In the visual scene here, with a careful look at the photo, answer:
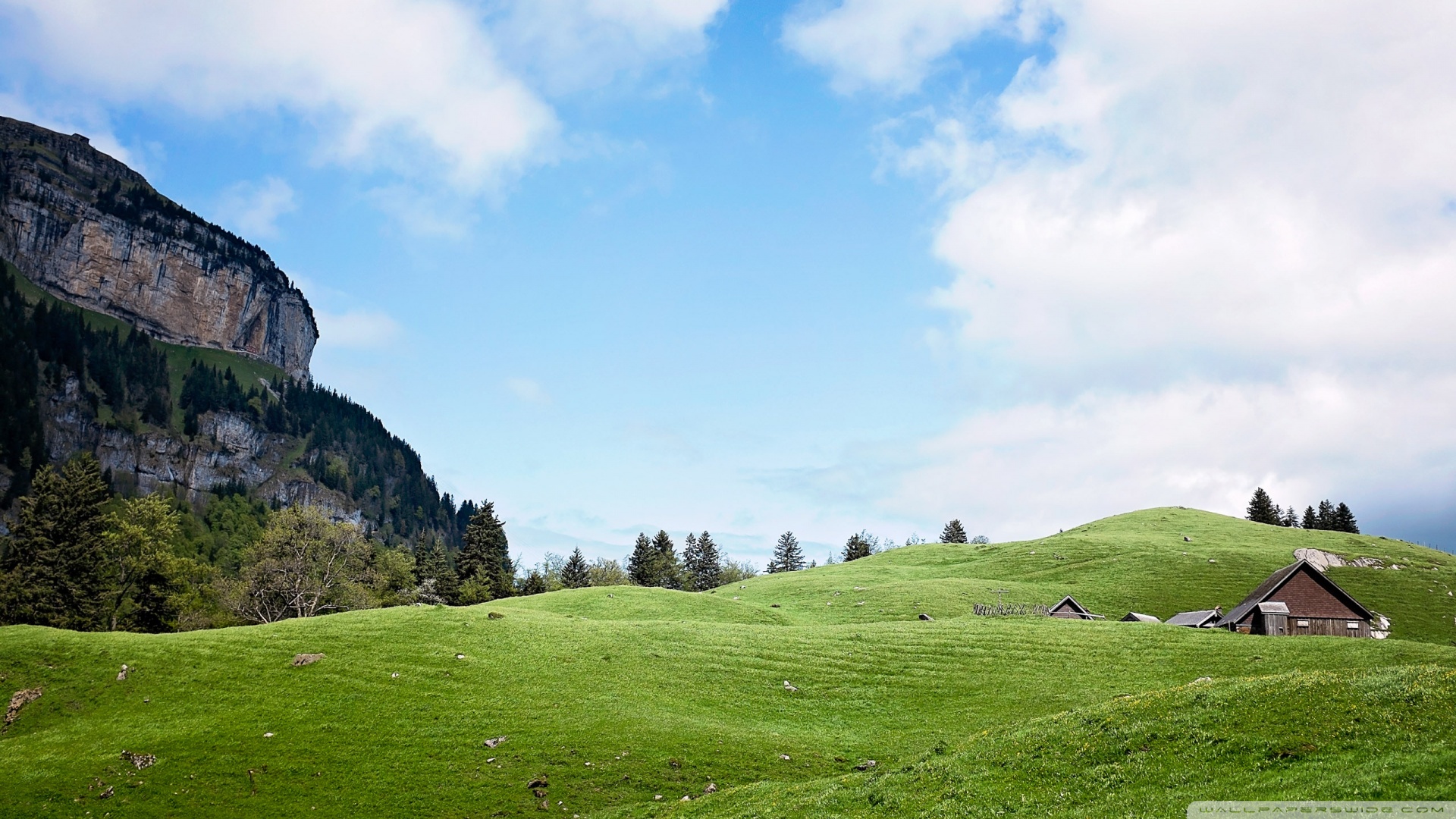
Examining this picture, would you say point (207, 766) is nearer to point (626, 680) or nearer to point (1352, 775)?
point (626, 680)

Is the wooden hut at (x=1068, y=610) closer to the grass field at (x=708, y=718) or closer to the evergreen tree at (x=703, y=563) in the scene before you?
the grass field at (x=708, y=718)

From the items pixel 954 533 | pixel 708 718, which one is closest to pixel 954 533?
pixel 954 533

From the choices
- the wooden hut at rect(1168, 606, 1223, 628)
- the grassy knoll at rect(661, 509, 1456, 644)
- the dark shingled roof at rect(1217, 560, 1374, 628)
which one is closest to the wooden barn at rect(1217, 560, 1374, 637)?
the dark shingled roof at rect(1217, 560, 1374, 628)

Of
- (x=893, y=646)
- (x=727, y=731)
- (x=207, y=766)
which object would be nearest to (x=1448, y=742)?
(x=727, y=731)

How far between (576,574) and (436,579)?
2942 cm

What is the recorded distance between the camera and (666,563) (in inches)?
5871

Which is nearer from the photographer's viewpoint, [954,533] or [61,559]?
[61,559]

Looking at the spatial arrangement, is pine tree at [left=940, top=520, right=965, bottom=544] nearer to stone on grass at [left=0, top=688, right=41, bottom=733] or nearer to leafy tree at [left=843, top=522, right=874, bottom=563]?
leafy tree at [left=843, top=522, right=874, bottom=563]

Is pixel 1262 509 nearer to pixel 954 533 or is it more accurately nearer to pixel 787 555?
pixel 954 533

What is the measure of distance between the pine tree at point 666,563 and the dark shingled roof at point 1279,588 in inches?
3796

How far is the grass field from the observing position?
21.2 metres

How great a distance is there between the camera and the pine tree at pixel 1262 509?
15325 centimetres

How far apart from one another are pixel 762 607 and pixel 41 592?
70.9 metres

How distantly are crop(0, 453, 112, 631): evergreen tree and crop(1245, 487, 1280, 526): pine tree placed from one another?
184252 mm
